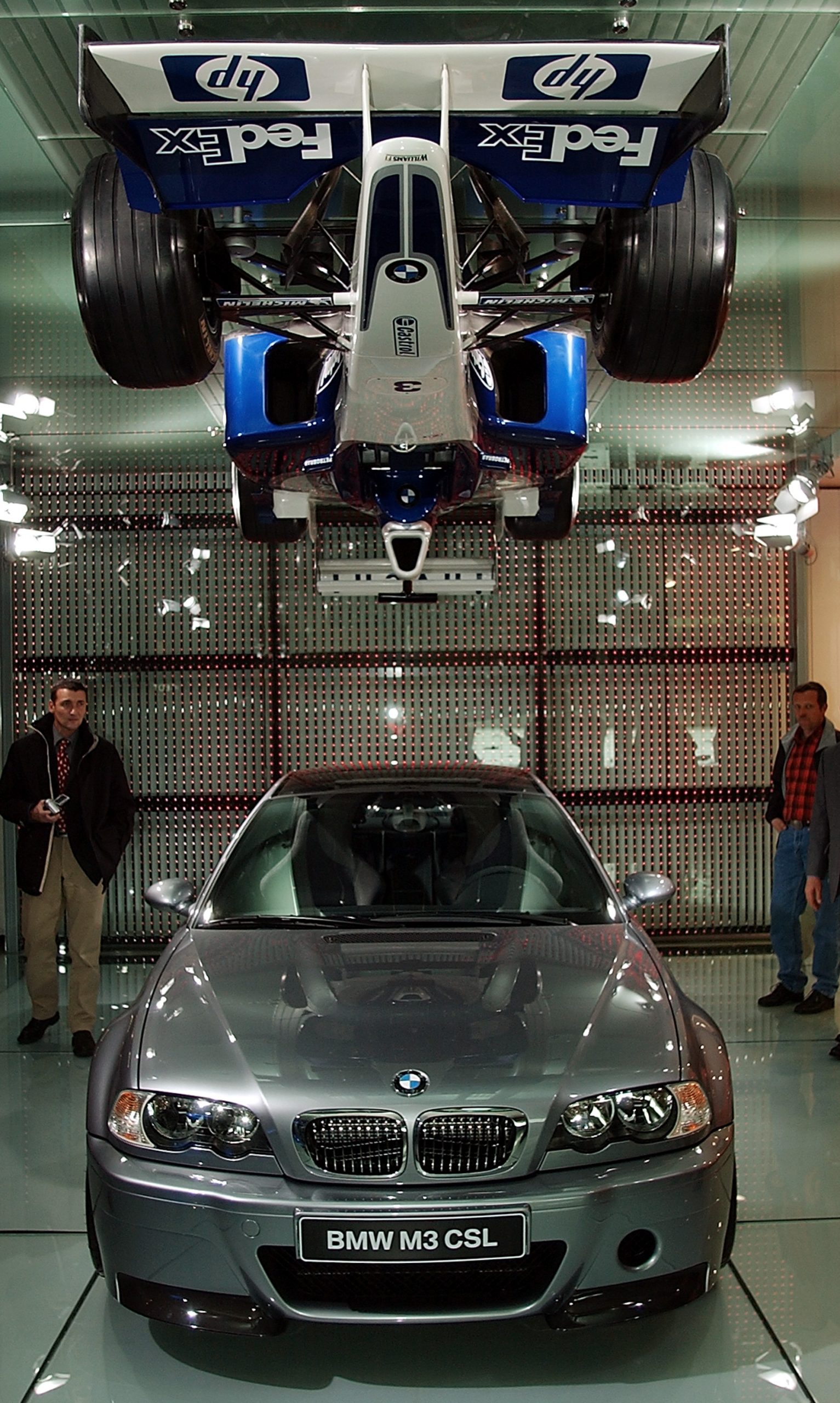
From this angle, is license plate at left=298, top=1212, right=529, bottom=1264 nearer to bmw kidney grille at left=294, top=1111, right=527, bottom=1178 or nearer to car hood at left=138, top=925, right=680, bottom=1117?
bmw kidney grille at left=294, top=1111, right=527, bottom=1178

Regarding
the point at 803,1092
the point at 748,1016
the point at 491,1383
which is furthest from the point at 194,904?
the point at 748,1016

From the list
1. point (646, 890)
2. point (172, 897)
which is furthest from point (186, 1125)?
point (646, 890)

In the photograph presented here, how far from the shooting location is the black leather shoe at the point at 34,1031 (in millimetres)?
5227

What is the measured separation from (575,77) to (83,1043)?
4.15 meters

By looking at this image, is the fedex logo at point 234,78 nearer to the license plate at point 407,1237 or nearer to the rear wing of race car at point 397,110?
the rear wing of race car at point 397,110

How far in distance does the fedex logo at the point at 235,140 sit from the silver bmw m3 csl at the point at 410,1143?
2065 millimetres

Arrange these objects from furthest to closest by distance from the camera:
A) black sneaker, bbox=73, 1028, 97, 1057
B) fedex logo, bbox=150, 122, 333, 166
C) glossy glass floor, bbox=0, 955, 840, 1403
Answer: black sneaker, bbox=73, 1028, 97, 1057
fedex logo, bbox=150, 122, 333, 166
glossy glass floor, bbox=0, 955, 840, 1403

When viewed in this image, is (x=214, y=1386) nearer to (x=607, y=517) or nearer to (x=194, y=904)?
(x=194, y=904)

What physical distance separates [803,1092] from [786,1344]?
6.28 feet

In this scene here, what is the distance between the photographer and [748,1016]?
5637 millimetres

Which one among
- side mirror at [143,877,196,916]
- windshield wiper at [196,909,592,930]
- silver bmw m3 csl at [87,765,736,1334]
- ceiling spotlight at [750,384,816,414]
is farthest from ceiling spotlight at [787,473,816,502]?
side mirror at [143,877,196,916]

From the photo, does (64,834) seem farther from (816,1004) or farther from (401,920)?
(816,1004)

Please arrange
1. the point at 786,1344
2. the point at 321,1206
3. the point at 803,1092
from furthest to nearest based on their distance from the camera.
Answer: the point at 803,1092
the point at 786,1344
the point at 321,1206

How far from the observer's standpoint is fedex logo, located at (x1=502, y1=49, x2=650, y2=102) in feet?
8.99
